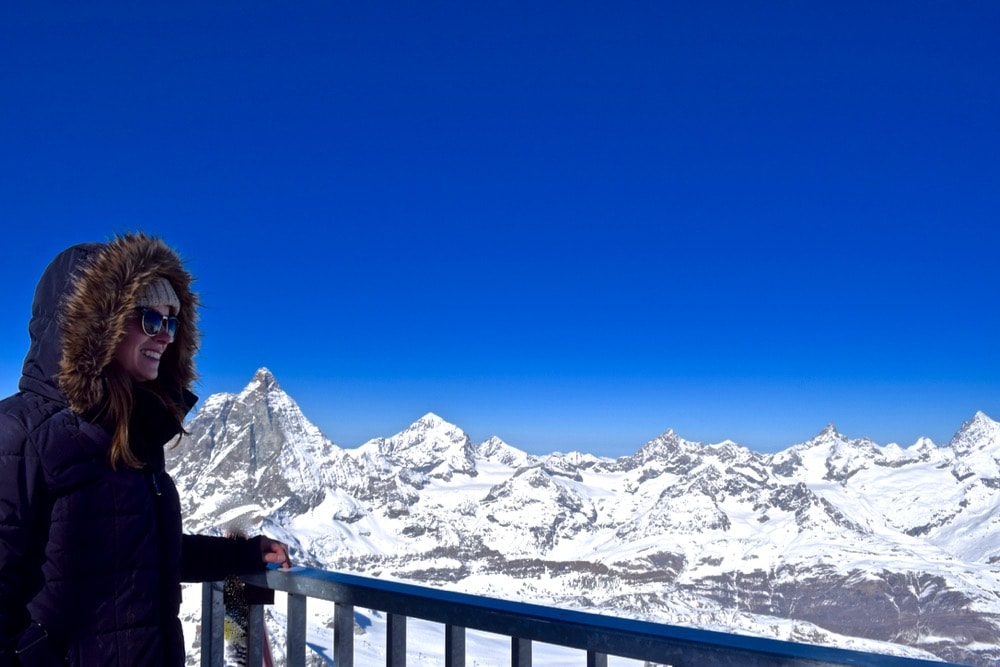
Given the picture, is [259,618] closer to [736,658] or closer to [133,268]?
[133,268]

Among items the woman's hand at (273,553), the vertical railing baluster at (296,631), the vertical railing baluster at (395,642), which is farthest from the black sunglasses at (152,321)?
the vertical railing baluster at (395,642)

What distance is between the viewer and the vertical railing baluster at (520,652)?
2645 mm

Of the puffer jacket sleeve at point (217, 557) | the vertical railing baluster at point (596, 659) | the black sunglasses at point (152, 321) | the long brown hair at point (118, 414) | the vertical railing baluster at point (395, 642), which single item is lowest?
the vertical railing baluster at point (395, 642)

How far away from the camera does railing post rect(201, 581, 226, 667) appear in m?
3.66

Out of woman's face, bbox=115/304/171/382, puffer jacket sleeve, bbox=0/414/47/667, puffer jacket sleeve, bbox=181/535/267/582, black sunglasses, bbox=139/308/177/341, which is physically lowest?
puffer jacket sleeve, bbox=181/535/267/582

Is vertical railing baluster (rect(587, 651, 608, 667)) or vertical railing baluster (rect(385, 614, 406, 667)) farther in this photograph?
vertical railing baluster (rect(385, 614, 406, 667))

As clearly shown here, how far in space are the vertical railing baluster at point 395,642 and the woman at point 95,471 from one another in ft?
2.47

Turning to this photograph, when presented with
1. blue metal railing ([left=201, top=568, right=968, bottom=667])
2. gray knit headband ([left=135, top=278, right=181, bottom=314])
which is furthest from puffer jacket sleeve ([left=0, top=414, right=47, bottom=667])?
→ blue metal railing ([left=201, top=568, right=968, bottom=667])

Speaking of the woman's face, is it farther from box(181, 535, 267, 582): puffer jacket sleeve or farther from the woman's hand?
the woman's hand

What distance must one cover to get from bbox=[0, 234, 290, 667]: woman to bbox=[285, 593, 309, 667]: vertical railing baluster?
580 millimetres

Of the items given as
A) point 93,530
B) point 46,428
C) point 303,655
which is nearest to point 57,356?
point 46,428

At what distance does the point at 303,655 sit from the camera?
3557 millimetres

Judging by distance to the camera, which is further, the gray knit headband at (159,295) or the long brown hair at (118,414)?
the gray knit headband at (159,295)

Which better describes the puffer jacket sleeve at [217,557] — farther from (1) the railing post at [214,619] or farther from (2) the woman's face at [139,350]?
(2) the woman's face at [139,350]
